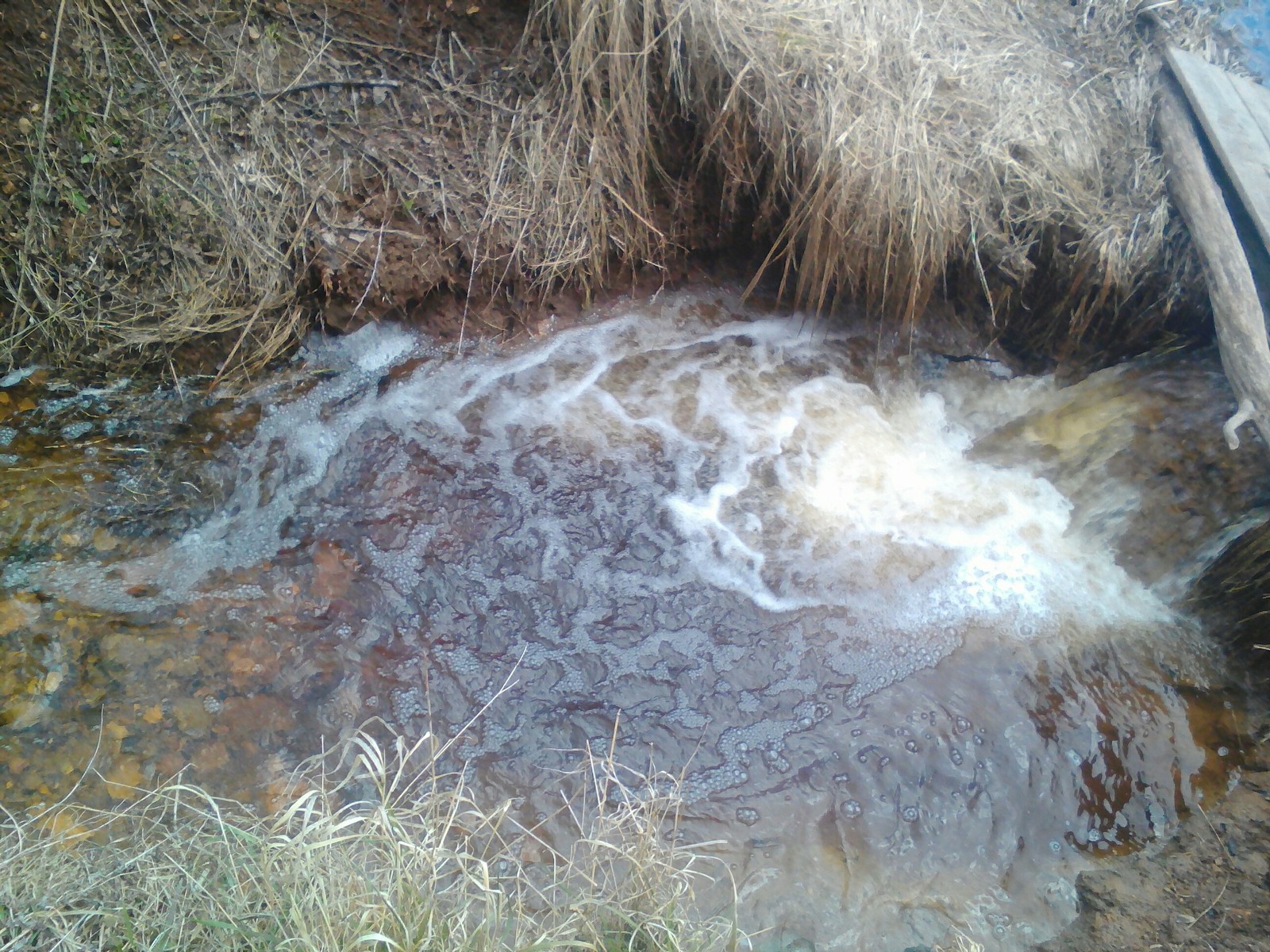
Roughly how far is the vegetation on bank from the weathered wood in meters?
0.11

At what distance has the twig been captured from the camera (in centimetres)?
309

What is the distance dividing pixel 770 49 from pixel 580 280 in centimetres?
120

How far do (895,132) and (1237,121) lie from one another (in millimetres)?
1757

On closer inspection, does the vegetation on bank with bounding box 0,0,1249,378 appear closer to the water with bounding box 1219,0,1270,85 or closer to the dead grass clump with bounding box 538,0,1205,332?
the dead grass clump with bounding box 538,0,1205,332

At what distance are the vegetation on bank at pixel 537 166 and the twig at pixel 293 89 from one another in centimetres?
1

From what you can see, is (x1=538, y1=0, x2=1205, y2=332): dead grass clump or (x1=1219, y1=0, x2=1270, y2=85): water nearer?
(x1=538, y1=0, x2=1205, y2=332): dead grass clump

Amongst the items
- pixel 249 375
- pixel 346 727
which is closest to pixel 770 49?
pixel 249 375

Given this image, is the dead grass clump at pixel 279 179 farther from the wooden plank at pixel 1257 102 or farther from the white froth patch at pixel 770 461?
the wooden plank at pixel 1257 102

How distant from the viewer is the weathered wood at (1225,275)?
3.25 m

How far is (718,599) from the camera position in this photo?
3152 mm

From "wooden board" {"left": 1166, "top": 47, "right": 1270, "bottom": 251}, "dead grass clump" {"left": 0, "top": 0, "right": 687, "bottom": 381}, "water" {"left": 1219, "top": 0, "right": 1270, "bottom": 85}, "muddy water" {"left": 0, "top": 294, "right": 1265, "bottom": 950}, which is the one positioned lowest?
"muddy water" {"left": 0, "top": 294, "right": 1265, "bottom": 950}

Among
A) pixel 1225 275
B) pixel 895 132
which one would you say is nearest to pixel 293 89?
pixel 895 132

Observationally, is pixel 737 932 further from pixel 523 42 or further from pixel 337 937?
pixel 523 42

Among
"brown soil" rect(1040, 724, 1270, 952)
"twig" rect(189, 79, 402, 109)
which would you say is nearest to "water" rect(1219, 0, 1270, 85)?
"brown soil" rect(1040, 724, 1270, 952)
